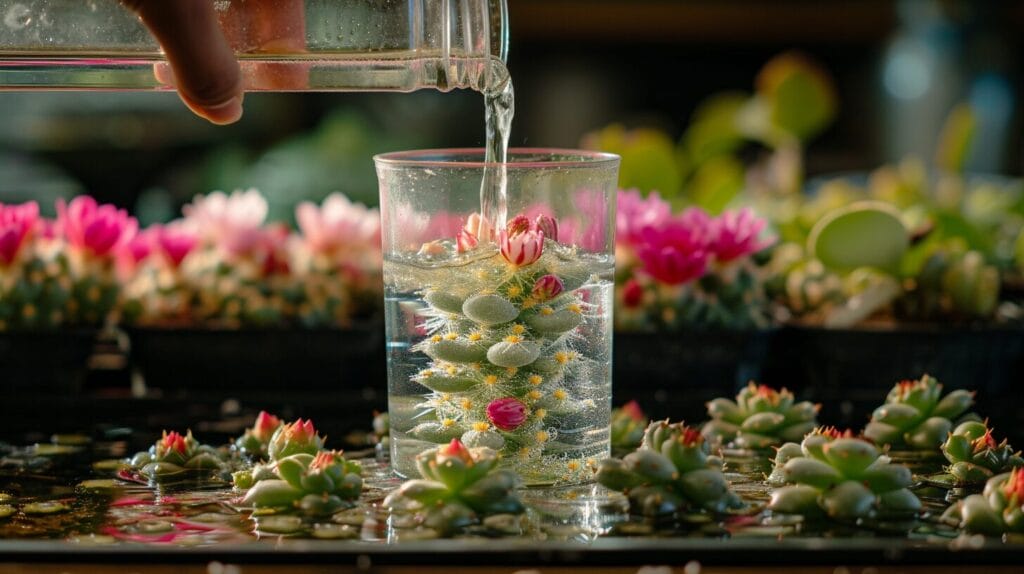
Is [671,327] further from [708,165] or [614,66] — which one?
[614,66]

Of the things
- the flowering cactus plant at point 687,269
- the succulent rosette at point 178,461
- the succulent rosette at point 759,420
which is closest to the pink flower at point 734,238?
the flowering cactus plant at point 687,269

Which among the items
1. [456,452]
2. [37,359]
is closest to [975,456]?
[456,452]

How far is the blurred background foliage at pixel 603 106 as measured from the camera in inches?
113

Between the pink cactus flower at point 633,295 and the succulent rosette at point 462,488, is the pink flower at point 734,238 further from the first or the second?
the succulent rosette at point 462,488

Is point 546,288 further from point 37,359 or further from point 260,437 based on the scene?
point 37,359

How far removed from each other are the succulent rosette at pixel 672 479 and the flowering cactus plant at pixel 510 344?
0.05 metres

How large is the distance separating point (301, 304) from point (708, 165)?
835 millimetres

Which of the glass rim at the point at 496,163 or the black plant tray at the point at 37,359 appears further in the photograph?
the black plant tray at the point at 37,359

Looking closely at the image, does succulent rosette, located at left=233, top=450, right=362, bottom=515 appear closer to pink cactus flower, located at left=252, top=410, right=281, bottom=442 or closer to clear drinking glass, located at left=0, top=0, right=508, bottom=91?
pink cactus flower, located at left=252, top=410, right=281, bottom=442

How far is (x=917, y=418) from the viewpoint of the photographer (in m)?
0.75

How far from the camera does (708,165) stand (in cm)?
175

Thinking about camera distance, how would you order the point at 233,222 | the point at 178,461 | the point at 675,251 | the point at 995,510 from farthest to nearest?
the point at 233,222, the point at 675,251, the point at 178,461, the point at 995,510

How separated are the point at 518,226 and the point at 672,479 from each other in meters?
0.15

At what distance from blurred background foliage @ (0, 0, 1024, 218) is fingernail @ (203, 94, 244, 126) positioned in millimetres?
1724
